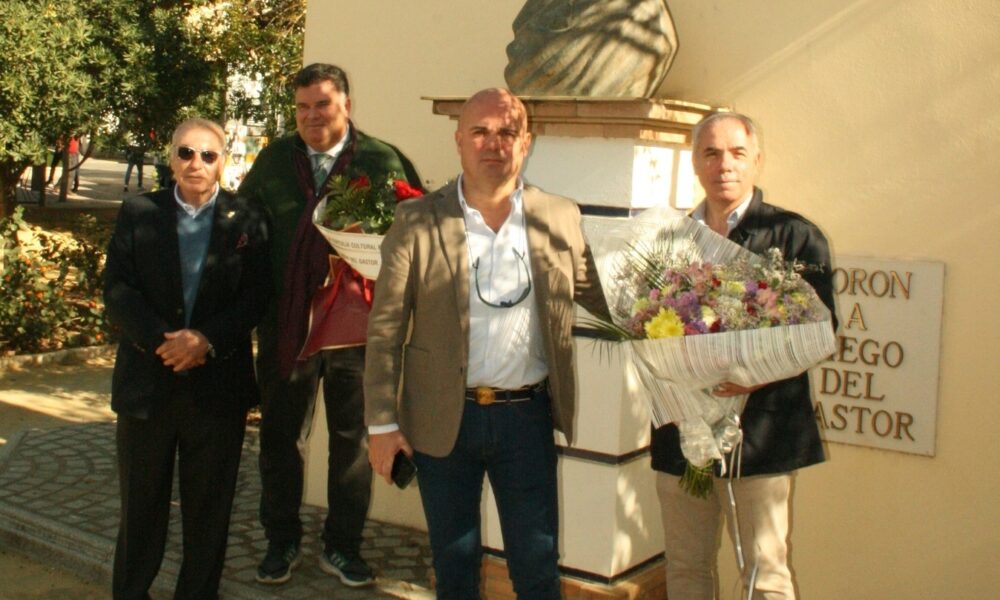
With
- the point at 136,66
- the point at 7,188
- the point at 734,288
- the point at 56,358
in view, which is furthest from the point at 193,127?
the point at 7,188

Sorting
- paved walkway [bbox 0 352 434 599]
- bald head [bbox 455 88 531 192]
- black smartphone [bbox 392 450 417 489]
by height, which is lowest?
paved walkway [bbox 0 352 434 599]

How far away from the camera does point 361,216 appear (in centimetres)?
462

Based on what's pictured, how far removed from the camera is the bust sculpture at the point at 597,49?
4.69 metres

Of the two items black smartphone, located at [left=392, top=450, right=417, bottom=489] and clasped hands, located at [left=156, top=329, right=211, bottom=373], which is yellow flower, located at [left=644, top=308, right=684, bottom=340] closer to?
black smartphone, located at [left=392, top=450, right=417, bottom=489]

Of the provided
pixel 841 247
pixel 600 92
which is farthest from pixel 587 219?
pixel 841 247

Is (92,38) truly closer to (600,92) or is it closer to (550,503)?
(600,92)

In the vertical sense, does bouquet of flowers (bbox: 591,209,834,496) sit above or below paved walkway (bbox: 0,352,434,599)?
above

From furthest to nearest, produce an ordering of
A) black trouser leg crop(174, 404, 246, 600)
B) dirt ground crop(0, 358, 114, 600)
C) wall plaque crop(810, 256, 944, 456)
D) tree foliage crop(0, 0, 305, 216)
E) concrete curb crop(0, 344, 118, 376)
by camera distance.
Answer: concrete curb crop(0, 344, 118, 376) → tree foliage crop(0, 0, 305, 216) → dirt ground crop(0, 358, 114, 600) → black trouser leg crop(174, 404, 246, 600) → wall plaque crop(810, 256, 944, 456)

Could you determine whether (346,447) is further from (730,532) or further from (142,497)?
(730,532)

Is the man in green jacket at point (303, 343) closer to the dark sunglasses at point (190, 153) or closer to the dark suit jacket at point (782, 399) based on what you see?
the dark sunglasses at point (190, 153)

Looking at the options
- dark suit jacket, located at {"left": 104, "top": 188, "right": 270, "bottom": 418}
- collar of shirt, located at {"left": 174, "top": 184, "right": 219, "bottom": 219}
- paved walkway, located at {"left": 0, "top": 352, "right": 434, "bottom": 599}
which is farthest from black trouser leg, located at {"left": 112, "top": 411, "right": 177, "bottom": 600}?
collar of shirt, located at {"left": 174, "top": 184, "right": 219, "bottom": 219}

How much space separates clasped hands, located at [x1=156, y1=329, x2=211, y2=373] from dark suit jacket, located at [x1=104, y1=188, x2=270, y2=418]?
36 mm

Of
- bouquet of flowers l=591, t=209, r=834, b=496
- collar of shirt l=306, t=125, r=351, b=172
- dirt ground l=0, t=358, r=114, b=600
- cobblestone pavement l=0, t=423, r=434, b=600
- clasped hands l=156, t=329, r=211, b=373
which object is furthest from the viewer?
dirt ground l=0, t=358, r=114, b=600

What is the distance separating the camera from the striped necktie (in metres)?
5.16
